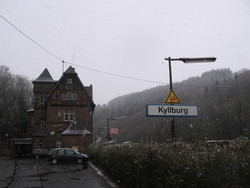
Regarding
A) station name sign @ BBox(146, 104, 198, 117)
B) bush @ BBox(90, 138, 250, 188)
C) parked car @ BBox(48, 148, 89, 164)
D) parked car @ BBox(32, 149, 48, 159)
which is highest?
station name sign @ BBox(146, 104, 198, 117)

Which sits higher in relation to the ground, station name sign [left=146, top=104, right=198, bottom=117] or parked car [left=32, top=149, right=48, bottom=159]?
station name sign [left=146, top=104, right=198, bottom=117]

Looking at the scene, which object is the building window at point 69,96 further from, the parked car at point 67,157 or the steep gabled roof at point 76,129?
the parked car at point 67,157

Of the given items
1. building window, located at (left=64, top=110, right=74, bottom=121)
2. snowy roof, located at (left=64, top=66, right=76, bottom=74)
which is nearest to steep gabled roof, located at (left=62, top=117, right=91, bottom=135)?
building window, located at (left=64, top=110, right=74, bottom=121)

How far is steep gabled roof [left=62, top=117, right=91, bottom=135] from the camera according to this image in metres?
40.1

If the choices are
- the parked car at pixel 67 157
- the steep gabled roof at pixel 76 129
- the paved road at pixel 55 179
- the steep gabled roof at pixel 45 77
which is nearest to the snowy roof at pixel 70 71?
the steep gabled roof at pixel 76 129

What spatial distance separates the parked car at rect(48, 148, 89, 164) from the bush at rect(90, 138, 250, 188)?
675 inches

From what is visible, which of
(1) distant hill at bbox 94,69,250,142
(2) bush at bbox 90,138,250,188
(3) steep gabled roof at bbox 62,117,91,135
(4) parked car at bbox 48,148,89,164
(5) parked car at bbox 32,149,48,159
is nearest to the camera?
(2) bush at bbox 90,138,250,188

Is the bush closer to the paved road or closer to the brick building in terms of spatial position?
the paved road

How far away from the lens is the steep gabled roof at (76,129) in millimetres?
40066

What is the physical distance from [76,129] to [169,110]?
3195 cm

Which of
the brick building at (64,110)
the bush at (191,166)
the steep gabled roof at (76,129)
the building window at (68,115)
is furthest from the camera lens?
the building window at (68,115)

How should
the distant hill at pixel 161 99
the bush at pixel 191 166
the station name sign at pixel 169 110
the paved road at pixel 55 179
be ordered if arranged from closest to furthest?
the bush at pixel 191 166 < the station name sign at pixel 169 110 < the paved road at pixel 55 179 < the distant hill at pixel 161 99

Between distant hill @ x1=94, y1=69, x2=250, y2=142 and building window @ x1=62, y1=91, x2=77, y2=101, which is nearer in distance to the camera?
building window @ x1=62, y1=91, x2=77, y2=101

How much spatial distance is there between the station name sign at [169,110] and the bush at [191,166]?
135 cm
